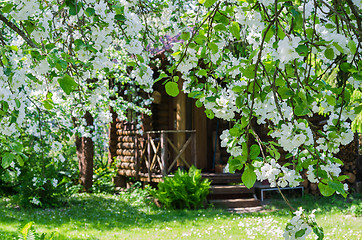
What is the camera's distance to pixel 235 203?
7730 millimetres

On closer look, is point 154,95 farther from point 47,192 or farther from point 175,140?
point 47,192

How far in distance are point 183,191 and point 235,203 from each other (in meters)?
1.09

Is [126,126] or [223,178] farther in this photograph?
[126,126]

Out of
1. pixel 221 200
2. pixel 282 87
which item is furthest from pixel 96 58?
pixel 221 200

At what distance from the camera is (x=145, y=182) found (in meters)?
9.19

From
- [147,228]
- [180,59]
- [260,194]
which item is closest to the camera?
[180,59]

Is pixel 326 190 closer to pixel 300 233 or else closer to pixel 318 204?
pixel 300 233

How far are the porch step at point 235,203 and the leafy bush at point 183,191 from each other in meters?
0.36

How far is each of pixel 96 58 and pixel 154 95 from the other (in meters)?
6.60

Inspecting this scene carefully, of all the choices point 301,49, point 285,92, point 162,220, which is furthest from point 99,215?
point 301,49

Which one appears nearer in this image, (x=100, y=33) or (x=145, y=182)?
(x=100, y=33)

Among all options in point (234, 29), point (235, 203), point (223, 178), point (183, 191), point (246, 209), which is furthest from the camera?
point (223, 178)

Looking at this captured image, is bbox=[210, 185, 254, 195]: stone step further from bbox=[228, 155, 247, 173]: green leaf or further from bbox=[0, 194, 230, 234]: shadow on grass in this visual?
bbox=[228, 155, 247, 173]: green leaf

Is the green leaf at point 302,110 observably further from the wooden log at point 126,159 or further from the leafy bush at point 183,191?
the wooden log at point 126,159
